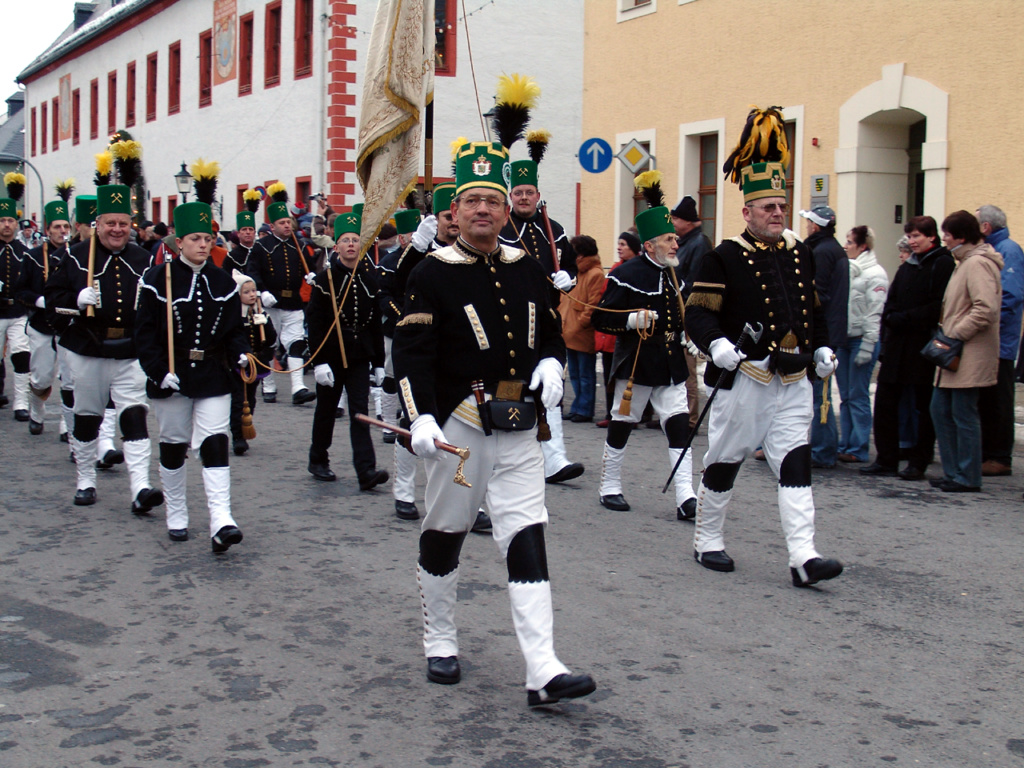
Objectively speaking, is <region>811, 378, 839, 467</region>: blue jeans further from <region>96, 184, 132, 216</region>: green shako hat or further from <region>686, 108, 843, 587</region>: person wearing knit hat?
<region>96, 184, 132, 216</region>: green shako hat

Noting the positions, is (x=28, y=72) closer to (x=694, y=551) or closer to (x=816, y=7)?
(x=816, y=7)

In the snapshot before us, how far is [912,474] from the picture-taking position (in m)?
9.21

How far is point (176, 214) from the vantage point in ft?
23.5

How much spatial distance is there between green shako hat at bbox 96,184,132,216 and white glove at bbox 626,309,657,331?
3491 millimetres

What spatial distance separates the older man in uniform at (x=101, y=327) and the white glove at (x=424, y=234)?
90.0 inches

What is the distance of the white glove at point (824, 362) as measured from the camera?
6.31 m

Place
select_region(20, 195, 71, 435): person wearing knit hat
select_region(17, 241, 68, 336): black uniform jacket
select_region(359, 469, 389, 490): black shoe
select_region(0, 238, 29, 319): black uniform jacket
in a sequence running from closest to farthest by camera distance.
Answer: select_region(359, 469, 389, 490): black shoe
select_region(20, 195, 71, 435): person wearing knit hat
select_region(17, 241, 68, 336): black uniform jacket
select_region(0, 238, 29, 319): black uniform jacket

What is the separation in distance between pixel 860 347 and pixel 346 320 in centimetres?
423

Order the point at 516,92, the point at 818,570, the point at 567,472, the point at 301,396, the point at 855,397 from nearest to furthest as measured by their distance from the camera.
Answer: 1. the point at 818,570
2. the point at 516,92
3. the point at 567,472
4. the point at 855,397
5. the point at 301,396

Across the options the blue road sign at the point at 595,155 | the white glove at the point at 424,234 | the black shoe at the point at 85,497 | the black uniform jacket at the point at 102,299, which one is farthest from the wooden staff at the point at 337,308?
the blue road sign at the point at 595,155

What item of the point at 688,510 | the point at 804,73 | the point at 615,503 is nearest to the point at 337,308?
the point at 615,503

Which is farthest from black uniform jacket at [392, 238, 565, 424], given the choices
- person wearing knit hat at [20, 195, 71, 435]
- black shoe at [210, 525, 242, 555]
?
person wearing knit hat at [20, 195, 71, 435]

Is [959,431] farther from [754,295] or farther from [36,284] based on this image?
[36,284]

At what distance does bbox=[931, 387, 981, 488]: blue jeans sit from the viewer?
8.71 metres
